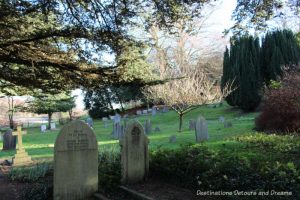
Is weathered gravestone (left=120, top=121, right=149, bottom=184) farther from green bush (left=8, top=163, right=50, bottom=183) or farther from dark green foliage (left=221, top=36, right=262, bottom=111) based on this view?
dark green foliage (left=221, top=36, right=262, bottom=111)

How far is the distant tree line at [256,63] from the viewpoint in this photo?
3035cm

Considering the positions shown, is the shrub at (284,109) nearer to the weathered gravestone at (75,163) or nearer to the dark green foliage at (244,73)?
the weathered gravestone at (75,163)

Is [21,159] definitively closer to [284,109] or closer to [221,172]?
[221,172]

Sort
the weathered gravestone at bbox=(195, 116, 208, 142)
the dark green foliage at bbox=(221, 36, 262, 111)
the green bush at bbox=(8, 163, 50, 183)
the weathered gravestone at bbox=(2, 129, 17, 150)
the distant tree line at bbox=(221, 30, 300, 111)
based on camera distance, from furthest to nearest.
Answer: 1. the distant tree line at bbox=(221, 30, 300, 111)
2. the dark green foliage at bbox=(221, 36, 262, 111)
3. the weathered gravestone at bbox=(2, 129, 17, 150)
4. the weathered gravestone at bbox=(195, 116, 208, 142)
5. the green bush at bbox=(8, 163, 50, 183)

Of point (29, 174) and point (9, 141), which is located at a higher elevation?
point (9, 141)

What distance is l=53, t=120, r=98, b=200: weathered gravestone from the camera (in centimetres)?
636

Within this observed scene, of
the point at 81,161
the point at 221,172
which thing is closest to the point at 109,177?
the point at 81,161

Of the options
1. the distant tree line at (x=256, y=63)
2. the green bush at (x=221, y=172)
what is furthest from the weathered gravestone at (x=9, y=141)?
the distant tree line at (x=256, y=63)

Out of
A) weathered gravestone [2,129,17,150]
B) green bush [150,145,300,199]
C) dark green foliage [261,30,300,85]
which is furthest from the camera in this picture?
dark green foliage [261,30,300,85]

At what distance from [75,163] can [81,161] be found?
11cm

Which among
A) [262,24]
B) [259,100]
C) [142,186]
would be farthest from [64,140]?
[259,100]

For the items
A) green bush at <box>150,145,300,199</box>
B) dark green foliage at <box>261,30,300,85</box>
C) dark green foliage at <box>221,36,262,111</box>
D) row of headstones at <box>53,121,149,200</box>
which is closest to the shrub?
green bush at <box>150,145,300,199</box>

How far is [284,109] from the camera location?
52.5 ft

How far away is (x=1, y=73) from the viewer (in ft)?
29.6
